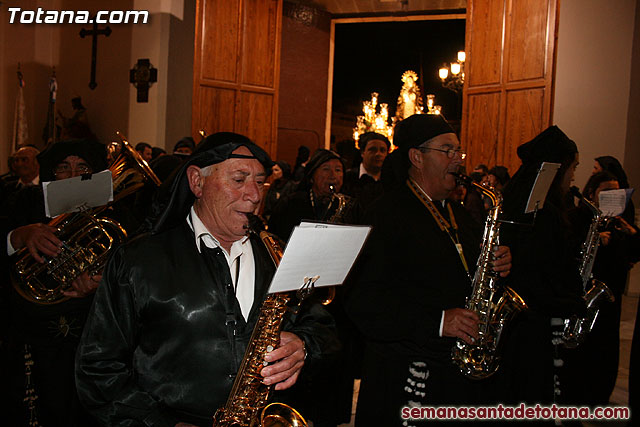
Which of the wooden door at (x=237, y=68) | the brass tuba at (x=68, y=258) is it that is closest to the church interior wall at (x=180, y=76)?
the wooden door at (x=237, y=68)

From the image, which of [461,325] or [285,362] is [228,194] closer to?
[285,362]

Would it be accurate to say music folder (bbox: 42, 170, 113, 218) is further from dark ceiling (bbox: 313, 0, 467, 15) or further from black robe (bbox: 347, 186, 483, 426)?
dark ceiling (bbox: 313, 0, 467, 15)

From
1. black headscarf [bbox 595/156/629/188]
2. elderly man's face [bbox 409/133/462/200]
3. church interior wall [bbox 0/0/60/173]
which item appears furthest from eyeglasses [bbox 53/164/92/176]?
church interior wall [bbox 0/0/60/173]

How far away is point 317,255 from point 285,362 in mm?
586

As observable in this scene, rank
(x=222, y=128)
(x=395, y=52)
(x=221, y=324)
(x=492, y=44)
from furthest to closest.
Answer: (x=395, y=52)
(x=222, y=128)
(x=492, y=44)
(x=221, y=324)

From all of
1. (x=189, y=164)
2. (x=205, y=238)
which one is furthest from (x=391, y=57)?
(x=205, y=238)

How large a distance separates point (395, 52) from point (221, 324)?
19.7 metres

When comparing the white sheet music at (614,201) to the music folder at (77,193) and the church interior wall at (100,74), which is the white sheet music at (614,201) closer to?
the music folder at (77,193)

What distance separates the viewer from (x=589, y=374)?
16.8ft

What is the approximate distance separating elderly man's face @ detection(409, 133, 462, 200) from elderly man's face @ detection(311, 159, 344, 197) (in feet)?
6.30

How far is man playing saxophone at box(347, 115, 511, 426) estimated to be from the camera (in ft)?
9.73

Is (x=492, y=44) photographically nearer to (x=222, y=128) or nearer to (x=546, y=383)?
(x=222, y=128)

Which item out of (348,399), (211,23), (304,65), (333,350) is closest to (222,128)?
(211,23)

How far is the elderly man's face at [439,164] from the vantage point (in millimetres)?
3229
